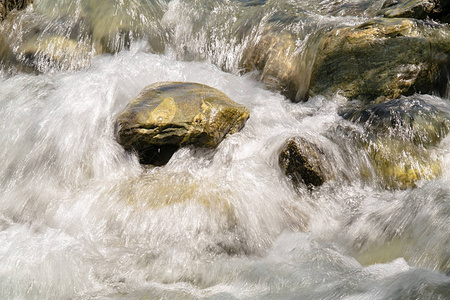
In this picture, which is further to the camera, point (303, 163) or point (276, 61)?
point (276, 61)

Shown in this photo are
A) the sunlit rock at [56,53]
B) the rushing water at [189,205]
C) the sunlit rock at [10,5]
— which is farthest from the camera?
the sunlit rock at [10,5]

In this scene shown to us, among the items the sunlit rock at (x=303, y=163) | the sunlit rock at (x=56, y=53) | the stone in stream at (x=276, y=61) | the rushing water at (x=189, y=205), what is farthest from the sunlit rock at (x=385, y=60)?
the sunlit rock at (x=56, y=53)

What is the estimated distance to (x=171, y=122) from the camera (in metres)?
5.13

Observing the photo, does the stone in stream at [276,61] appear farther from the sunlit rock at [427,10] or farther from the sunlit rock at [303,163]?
the sunlit rock at [303,163]

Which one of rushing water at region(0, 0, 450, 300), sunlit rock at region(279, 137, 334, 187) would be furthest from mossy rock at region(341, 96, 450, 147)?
sunlit rock at region(279, 137, 334, 187)

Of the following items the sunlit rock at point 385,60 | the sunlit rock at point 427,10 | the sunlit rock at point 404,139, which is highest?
the sunlit rock at point 427,10

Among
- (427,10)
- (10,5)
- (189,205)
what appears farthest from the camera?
(10,5)

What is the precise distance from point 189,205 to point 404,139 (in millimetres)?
2415

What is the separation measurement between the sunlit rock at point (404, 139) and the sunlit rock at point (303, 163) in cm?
57

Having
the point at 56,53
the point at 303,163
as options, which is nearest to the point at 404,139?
the point at 303,163

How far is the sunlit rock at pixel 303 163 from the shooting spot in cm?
476

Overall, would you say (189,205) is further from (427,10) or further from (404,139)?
(427,10)

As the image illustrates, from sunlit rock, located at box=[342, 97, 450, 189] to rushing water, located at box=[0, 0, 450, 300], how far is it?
117 mm

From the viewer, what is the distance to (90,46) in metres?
7.58
